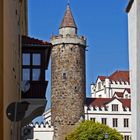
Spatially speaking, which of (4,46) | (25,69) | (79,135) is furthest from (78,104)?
(4,46)

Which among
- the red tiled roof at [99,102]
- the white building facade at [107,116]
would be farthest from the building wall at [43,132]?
the red tiled roof at [99,102]

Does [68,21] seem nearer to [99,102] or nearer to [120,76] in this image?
[99,102]

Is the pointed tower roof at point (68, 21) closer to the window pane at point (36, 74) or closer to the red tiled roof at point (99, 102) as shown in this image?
the red tiled roof at point (99, 102)

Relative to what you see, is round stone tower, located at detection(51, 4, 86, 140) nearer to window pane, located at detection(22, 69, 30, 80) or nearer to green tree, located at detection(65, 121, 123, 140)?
green tree, located at detection(65, 121, 123, 140)

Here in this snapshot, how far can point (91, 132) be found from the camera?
7294cm

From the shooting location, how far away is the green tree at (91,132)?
72.5 m

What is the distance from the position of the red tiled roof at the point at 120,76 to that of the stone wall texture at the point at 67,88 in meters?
35.0

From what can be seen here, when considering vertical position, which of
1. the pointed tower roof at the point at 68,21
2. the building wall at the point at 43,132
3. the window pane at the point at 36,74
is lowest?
the building wall at the point at 43,132

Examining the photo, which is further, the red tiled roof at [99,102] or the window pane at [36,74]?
the red tiled roof at [99,102]

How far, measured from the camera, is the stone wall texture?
81.6m

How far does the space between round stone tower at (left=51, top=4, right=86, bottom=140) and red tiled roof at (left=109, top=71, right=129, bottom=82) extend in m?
34.5

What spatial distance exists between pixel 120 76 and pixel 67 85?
38772mm

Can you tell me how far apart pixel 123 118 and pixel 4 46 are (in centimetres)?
8195

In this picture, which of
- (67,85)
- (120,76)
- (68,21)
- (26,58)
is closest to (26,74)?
(26,58)
